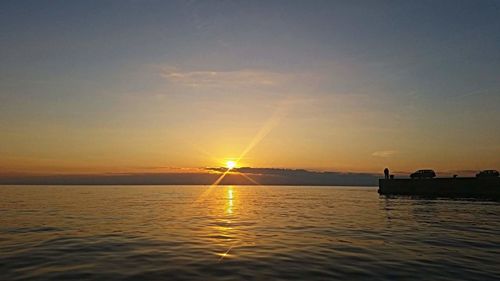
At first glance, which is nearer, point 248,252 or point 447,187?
point 248,252

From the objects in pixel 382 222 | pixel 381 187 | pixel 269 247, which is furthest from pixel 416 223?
pixel 381 187

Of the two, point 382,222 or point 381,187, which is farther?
point 381,187

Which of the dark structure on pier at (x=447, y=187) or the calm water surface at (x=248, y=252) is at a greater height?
the dark structure on pier at (x=447, y=187)

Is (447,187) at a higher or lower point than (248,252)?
higher

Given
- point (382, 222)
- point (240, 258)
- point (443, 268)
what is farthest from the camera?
point (382, 222)

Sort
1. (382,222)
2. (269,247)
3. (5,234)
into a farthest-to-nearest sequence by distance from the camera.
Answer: (382,222) < (5,234) < (269,247)

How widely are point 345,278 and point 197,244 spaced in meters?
8.72

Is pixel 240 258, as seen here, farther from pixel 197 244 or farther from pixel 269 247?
pixel 197 244

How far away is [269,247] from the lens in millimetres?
17359

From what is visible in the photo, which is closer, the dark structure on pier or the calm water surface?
the calm water surface

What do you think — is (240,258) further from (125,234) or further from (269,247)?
(125,234)

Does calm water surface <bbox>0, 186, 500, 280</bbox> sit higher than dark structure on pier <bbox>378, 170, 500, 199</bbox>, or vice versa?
dark structure on pier <bbox>378, 170, 500, 199</bbox>

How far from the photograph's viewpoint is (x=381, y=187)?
87.1m

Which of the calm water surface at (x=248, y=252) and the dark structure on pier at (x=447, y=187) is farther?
the dark structure on pier at (x=447, y=187)
